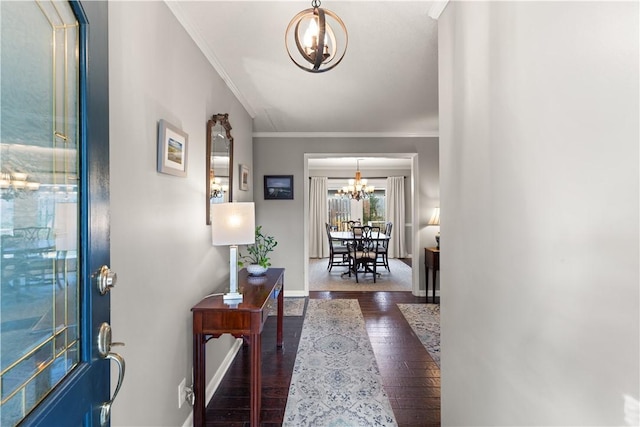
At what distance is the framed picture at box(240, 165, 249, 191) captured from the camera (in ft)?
11.3

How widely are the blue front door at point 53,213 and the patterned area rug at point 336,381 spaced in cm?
157

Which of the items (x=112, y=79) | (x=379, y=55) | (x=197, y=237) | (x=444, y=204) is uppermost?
(x=379, y=55)

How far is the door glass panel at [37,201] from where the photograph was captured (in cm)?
56

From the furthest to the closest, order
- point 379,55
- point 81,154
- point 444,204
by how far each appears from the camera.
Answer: point 379,55
point 444,204
point 81,154

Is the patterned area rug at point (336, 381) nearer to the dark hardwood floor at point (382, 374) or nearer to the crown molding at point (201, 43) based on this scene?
the dark hardwood floor at point (382, 374)

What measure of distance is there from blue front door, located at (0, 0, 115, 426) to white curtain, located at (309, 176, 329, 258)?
7623mm

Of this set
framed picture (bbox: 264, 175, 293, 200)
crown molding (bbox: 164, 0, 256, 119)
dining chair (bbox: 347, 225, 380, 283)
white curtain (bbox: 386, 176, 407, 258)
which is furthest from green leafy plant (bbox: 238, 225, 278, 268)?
white curtain (bbox: 386, 176, 407, 258)

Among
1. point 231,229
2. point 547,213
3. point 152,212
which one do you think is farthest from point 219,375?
point 547,213

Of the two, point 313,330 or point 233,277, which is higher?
point 233,277

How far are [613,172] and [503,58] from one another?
0.64 meters

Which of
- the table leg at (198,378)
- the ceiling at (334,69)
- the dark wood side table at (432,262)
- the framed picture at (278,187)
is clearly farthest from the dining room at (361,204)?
the table leg at (198,378)

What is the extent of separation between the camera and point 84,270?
76 centimetres

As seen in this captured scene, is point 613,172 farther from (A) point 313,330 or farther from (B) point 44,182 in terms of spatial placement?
(A) point 313,330

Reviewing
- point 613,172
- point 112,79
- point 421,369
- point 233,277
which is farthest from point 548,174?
point 421,369
